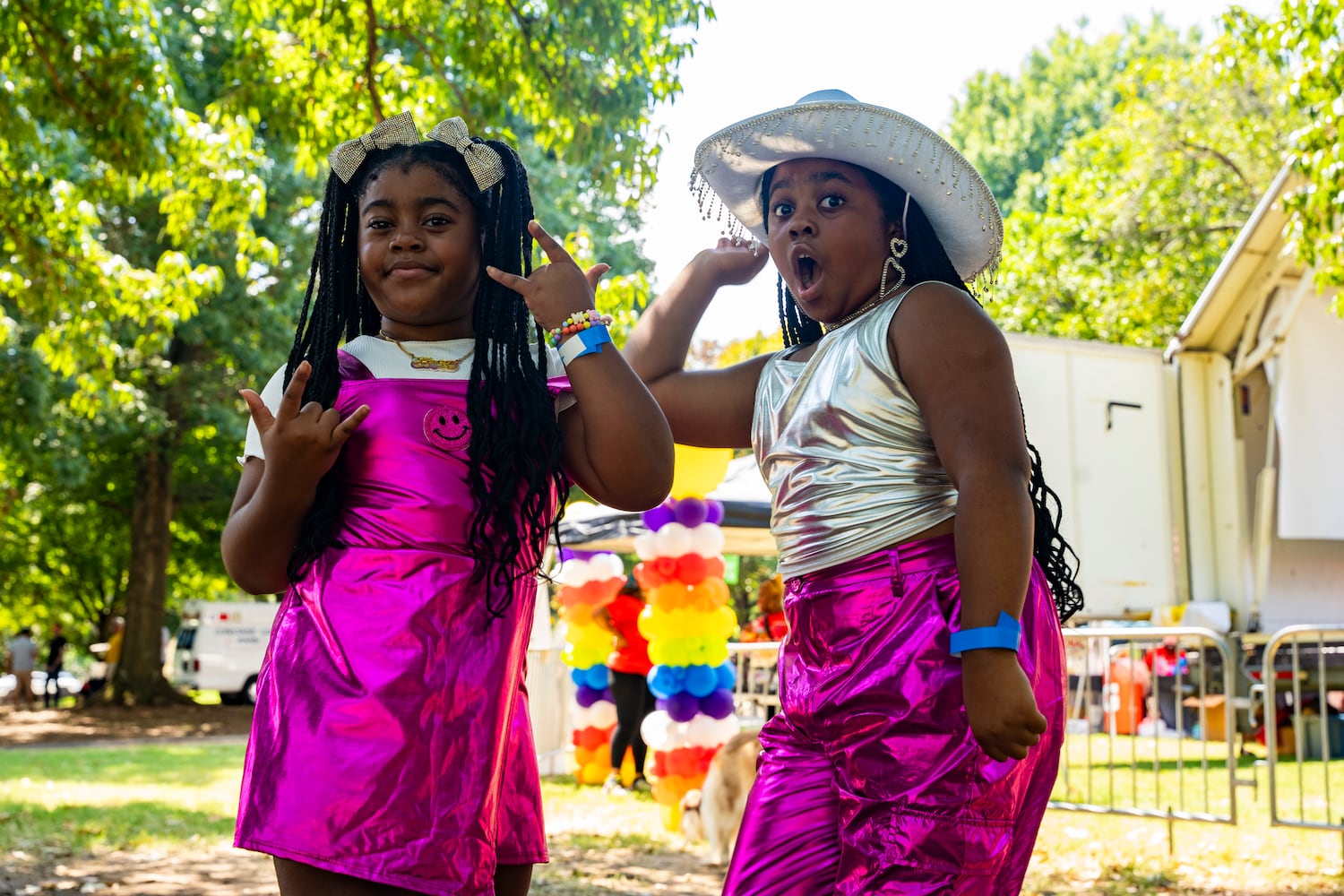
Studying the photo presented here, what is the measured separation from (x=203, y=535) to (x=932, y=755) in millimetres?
28701

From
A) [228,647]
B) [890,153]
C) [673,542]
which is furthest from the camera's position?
[228,647]

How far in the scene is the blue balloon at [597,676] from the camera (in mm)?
10250

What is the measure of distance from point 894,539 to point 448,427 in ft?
2.51

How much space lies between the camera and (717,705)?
26.2 feet

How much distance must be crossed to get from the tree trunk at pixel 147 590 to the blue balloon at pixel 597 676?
14277 mm

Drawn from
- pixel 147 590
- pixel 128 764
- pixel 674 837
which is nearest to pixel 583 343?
pixel 674 837

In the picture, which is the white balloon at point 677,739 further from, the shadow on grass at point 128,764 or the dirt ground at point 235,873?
the shadow on grass at point 128,764

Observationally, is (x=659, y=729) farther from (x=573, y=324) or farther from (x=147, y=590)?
(x=147, y=590)

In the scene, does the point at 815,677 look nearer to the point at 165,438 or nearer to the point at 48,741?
the point at 48,741

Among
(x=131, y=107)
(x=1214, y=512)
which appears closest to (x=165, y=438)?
(x=131, y=107)

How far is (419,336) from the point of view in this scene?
2293 mm

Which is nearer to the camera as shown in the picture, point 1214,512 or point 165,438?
point 1214,512

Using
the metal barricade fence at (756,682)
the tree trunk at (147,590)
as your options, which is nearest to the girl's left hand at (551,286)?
the metal barricade fence at (756,682)

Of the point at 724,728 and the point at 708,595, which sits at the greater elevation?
the point at 708,595
